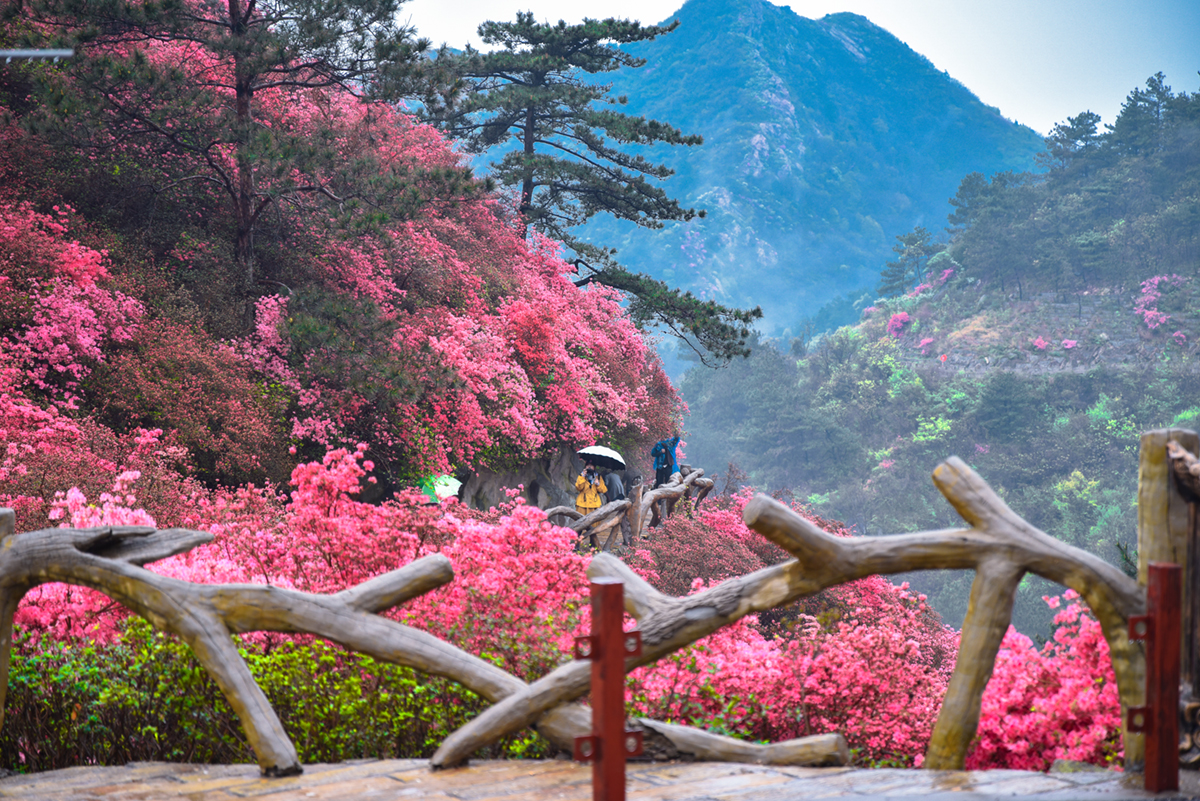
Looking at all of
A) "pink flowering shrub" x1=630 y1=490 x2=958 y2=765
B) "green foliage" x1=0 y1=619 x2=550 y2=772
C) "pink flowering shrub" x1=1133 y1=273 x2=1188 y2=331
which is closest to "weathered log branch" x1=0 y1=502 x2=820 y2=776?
"green foliage" x1=0 y1=619 x2=550 y2=772

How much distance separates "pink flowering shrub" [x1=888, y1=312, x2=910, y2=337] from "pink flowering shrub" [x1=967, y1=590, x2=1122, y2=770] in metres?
43.5

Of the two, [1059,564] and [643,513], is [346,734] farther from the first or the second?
[643,513]

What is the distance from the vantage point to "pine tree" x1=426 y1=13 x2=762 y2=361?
Result: 15.2 metres

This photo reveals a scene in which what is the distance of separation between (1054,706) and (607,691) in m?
2.19

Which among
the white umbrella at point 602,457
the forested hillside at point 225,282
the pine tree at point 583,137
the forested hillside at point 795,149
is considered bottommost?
the white umbrella at point 602,457

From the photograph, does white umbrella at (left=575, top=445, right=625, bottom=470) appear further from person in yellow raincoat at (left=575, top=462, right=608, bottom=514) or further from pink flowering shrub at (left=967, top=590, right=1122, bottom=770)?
pink flowering shrub at (left=967, top=590, right=1122, bottom=770)

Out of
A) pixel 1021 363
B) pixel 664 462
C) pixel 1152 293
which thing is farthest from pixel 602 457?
pixel 1152 293

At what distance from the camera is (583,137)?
647 inches

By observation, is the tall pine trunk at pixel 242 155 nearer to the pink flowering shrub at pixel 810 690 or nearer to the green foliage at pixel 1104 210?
the pink flowering shrub at pixel 810 690

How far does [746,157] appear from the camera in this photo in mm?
78312

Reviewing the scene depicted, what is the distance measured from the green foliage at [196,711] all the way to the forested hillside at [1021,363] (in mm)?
32734

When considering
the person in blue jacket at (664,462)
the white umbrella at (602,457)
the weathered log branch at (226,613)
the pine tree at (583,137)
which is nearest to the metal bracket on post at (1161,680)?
the weathered log branch at (226,613)

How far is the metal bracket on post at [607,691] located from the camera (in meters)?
2.26

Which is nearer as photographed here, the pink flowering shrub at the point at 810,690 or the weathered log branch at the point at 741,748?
the weathered log branch at the point at 741,748
